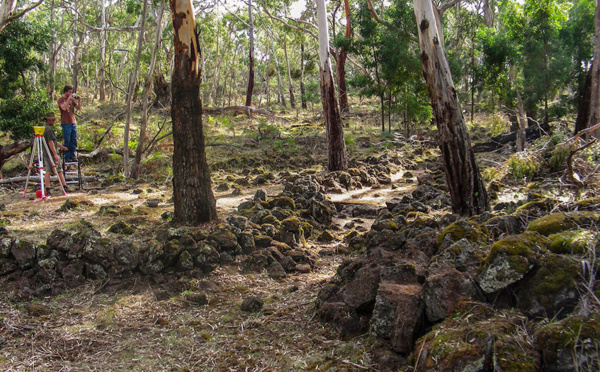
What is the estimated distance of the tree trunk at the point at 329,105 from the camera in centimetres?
1133

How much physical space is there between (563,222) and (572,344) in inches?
71.2

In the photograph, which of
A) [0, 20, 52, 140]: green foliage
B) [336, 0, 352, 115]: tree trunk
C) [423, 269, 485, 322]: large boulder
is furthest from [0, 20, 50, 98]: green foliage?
[423, 269, 485, 322]: large boulder

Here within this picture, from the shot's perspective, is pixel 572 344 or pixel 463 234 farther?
pixel 463 234

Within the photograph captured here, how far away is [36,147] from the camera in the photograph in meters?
8.36

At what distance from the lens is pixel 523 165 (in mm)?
7730

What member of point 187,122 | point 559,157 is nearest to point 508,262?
point 187,122

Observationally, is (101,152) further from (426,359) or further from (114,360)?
(426,359)

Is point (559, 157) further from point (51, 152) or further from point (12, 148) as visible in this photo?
point (12, 148)

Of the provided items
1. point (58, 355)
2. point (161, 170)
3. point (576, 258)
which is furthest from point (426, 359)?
point (161, 170)

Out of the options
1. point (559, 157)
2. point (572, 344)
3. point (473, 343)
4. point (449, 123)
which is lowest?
point (473, 343)

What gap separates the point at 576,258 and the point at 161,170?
32.0 feet

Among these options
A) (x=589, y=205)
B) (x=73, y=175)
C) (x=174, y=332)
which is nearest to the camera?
(x=174, y=332)

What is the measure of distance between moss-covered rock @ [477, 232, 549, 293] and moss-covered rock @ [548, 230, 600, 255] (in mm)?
139

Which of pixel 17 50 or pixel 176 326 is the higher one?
pixel 17 50
